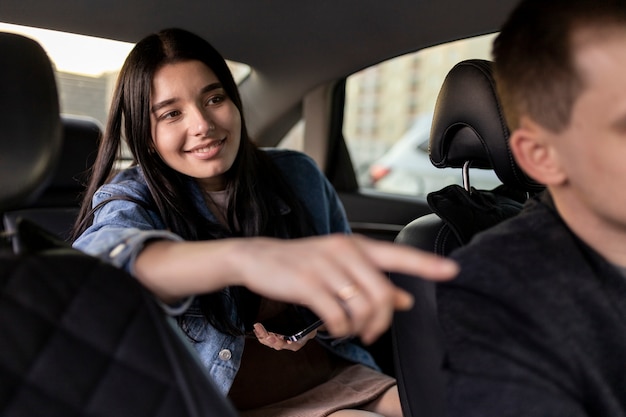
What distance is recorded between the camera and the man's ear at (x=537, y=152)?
1.13 m

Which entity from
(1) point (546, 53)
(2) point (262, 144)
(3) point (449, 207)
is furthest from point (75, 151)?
(1) point (546, 53)

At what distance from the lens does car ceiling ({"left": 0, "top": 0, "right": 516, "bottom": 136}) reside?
2.02 meters

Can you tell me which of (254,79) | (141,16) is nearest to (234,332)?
(141,16)

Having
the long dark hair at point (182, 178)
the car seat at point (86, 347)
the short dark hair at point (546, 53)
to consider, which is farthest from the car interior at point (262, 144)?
the short dark hair at point (546, 53)

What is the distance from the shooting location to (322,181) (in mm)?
2107

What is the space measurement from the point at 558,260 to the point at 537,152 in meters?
0.17

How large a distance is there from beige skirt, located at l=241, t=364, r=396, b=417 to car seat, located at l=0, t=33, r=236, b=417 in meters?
0.77

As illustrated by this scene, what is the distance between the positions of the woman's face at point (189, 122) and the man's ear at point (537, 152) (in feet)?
2.59

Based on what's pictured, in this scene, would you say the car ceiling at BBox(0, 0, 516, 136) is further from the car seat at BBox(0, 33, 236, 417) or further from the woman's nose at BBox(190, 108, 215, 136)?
the car seat at BBox(0, 33, 236, 417)

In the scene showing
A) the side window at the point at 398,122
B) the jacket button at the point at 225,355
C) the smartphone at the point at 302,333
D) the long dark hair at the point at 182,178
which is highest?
the long dark hair at the point at 182,178

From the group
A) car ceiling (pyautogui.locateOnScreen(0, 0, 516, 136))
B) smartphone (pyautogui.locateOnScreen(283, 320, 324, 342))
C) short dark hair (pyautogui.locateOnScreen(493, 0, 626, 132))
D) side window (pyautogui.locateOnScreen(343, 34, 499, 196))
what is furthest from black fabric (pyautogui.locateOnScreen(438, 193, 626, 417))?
side window (pyautogui.locateOnScreen(343, 34, 499, 196))

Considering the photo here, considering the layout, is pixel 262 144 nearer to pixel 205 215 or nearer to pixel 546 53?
pixel 205 215

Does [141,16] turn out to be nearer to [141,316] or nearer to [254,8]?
[254,8]

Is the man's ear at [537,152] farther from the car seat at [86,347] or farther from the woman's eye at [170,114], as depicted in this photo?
the woman's eye at [170,114]
